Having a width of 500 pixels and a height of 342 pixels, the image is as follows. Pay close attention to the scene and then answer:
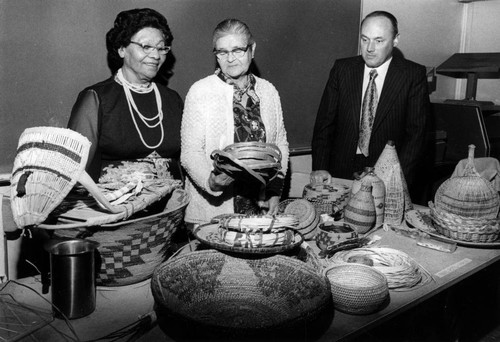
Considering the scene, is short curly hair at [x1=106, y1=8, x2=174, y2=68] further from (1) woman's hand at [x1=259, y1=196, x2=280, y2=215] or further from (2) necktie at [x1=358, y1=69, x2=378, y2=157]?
(2) necktie at [x1=358, y1=69, x2=378, y2=157]

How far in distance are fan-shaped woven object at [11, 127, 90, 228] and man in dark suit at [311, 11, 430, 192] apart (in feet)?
7.03

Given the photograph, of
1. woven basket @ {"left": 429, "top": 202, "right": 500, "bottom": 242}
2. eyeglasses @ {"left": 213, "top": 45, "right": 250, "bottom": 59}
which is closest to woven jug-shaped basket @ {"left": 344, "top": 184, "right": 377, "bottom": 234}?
woven basket @ {"left": 429, "top": 202, "right": 500, "bottom": 242}

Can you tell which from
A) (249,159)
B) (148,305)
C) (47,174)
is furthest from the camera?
(249,159)

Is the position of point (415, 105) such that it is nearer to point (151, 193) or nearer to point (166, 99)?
point (166, 99)

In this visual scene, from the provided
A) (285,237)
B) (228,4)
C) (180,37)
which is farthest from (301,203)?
(228,4)

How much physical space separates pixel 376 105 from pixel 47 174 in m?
2.31

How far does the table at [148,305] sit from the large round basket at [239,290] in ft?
0.19

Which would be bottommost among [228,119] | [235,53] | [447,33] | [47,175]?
[47,175]

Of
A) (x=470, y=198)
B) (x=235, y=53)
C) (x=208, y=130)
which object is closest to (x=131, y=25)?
(x=235, y=53)

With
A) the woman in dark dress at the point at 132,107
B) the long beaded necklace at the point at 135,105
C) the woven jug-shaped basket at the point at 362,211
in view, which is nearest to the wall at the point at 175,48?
the woman in dark dress at the point at 132,107

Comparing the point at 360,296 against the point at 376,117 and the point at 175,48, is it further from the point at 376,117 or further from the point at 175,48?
the point at 175,48

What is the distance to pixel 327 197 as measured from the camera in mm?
2285

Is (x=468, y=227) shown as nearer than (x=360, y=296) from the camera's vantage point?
No

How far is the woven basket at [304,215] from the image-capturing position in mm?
1991
